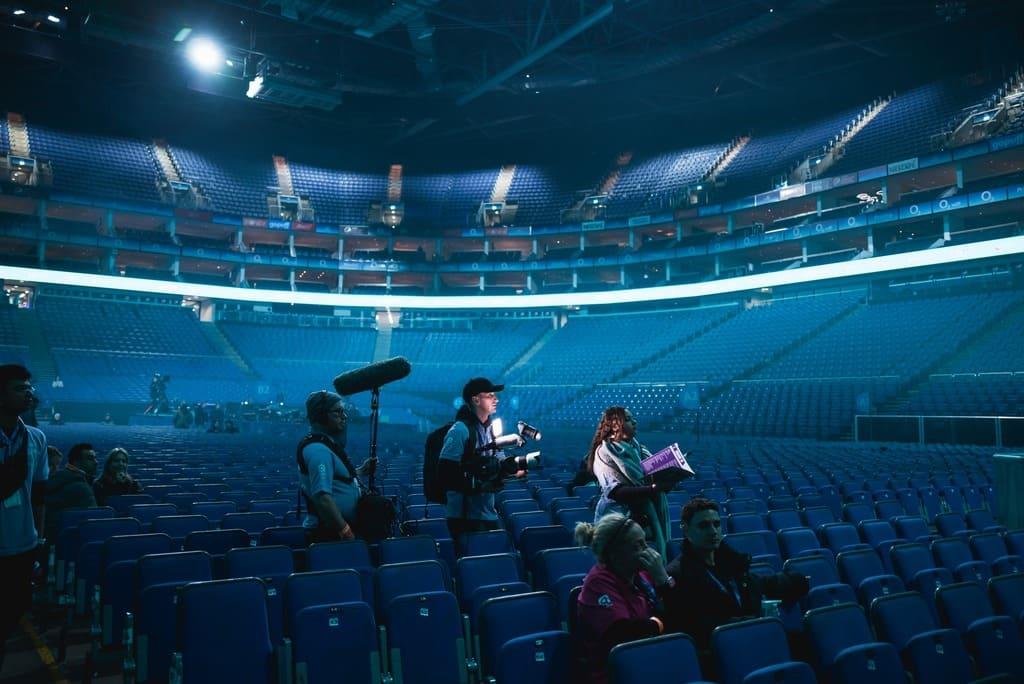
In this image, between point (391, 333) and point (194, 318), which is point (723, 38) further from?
point (194, 318)

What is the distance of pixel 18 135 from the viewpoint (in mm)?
37906

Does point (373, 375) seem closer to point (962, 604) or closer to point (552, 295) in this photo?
point (962, 604)

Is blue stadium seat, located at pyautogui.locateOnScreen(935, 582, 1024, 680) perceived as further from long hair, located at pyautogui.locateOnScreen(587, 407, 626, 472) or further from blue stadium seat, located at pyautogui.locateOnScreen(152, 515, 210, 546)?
blue stadium seat, located at pyautogui.locateOnScreen(152, 515, 210, 546)

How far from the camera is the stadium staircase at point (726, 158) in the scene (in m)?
40.6

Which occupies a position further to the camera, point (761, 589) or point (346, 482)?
point (346, 482)

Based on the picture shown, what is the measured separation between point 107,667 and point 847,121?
135 ft

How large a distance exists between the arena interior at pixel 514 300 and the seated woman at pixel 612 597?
0.17m

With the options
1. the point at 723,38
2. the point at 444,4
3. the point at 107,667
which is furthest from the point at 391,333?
the point at 107,667

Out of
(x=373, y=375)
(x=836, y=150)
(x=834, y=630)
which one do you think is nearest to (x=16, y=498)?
(x=373, y=375)

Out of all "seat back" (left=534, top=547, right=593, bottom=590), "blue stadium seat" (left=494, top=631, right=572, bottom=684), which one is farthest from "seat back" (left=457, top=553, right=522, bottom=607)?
"blue stadium seat" (left=494, top=631, right=572, bottom=684)

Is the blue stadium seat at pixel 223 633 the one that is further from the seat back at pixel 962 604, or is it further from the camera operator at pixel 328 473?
the seat back at pixel 962 604

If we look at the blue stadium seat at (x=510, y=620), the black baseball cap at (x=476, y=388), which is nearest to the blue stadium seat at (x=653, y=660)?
the blue stadium seat at (x=510, y=620)

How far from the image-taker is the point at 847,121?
3766 cm

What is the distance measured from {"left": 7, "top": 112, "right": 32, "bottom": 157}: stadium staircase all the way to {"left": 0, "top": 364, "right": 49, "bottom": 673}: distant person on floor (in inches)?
1631
